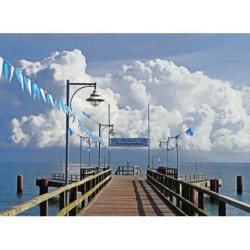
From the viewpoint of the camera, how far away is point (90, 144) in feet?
150

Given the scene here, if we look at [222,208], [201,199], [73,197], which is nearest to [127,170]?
[73,197]

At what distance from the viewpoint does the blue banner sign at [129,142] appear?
189ft

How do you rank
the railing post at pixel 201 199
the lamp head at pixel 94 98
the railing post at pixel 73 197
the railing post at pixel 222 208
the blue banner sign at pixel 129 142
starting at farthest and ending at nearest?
the blue banner sign at pixel 129 142, the lamp head at pixel 94 98, the railing post at pixel 73 197, the railing post at pixel 201 199, the railing post at pixel 222 208

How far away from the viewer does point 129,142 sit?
58.4 meters

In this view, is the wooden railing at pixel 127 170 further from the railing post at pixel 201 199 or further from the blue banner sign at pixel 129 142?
the railing post at pixel 201 199

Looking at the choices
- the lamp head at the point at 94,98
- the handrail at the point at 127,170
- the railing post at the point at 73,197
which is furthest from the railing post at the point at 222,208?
the handrail at the point at 127,170

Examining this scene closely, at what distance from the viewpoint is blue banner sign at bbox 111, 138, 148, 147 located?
57594 millimetres

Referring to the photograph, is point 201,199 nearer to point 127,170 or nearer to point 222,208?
point 222,208

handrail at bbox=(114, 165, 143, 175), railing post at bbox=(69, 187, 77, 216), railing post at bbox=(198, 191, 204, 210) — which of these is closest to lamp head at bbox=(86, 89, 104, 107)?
railing post at bbox=(69, 187, 77, 216)
